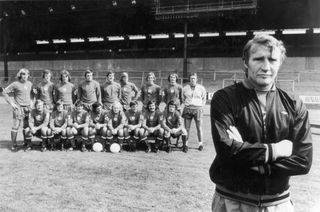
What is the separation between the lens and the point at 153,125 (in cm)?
845

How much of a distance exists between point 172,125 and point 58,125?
2770 millimetres

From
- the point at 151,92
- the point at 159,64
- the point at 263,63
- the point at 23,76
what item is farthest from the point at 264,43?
the point at 159,64

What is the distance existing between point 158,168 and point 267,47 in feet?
15.7

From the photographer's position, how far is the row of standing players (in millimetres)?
8242

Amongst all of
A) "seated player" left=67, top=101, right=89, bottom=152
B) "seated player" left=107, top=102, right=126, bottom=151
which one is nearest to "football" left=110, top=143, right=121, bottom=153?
"seated player" left=107, top=102, right=126, bottom=151

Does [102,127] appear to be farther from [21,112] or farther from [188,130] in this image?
[188,130]

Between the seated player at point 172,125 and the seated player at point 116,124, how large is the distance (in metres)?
1.03

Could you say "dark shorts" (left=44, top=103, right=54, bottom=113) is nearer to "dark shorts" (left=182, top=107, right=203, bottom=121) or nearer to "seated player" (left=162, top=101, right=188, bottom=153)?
"seated player" (left=162, top=101, right=188, bottom=153)

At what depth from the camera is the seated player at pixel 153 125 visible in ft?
27.1

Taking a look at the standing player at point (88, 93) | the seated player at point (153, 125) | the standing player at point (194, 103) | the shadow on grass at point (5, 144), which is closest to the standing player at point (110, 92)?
the standing player at point (88, 93)

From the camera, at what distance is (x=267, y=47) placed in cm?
201

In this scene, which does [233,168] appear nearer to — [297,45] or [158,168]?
[158,168]

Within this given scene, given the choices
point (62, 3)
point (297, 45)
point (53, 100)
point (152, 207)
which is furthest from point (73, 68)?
point (152, 207)

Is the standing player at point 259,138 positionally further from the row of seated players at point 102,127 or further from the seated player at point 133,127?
the seated player at point 133,127
